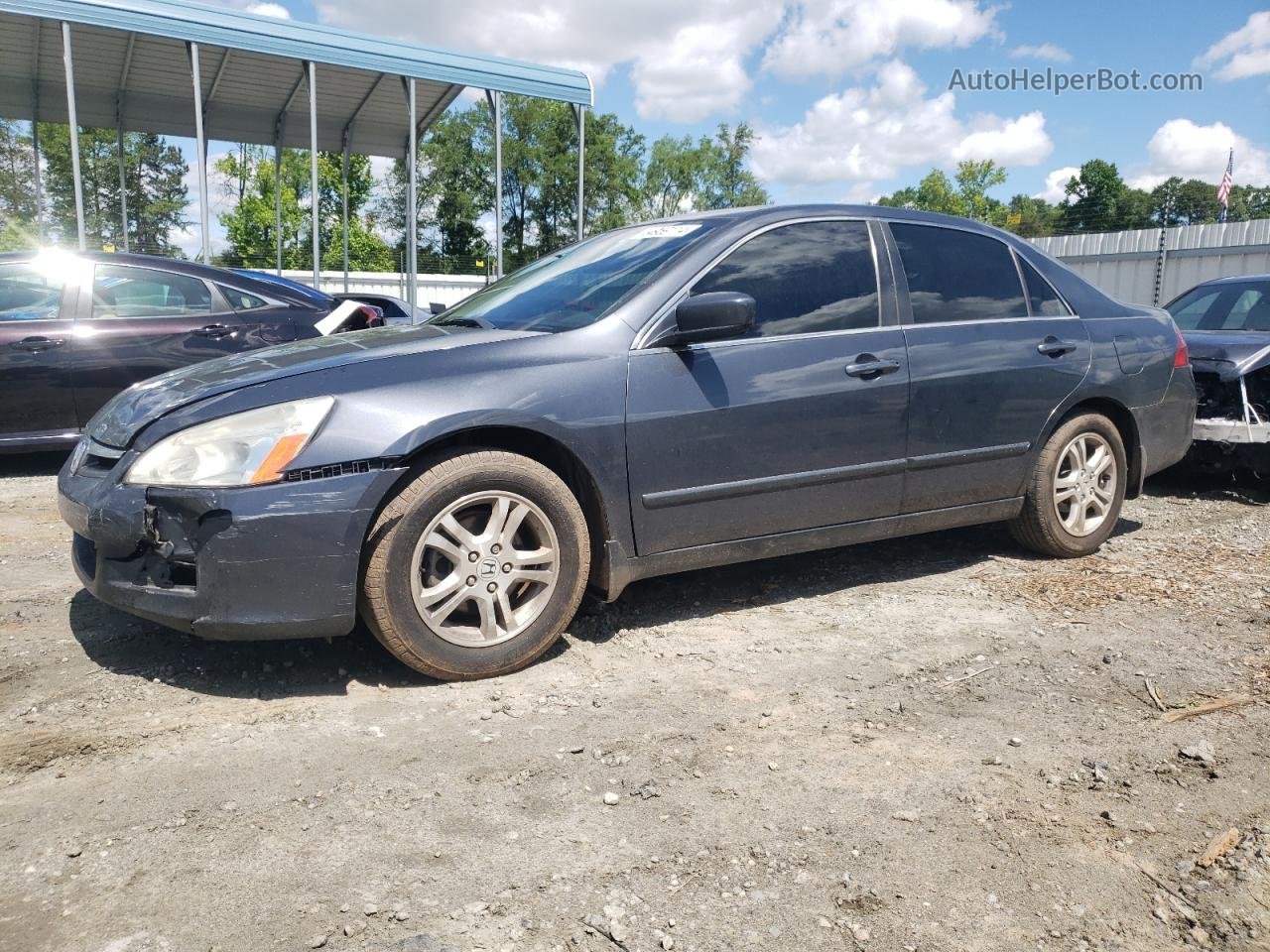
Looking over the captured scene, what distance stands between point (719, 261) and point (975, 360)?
1.27m

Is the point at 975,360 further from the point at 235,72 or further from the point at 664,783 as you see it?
the point at 235,72

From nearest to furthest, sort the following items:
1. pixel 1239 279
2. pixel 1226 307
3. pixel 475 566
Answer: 1. pixel 475 566
2. pixel 1226 307
3. pixel 1239 279

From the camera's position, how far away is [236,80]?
51.9 ft

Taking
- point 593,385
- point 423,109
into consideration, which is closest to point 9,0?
point 423,109

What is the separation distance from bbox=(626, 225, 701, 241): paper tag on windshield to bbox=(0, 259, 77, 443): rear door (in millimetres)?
4185

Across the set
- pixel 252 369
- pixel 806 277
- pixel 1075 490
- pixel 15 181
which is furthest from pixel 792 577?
pixel 15 181

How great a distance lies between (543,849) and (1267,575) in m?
3.94

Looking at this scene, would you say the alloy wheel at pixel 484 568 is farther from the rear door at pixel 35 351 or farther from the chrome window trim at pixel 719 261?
the rear door at pixel 35 351

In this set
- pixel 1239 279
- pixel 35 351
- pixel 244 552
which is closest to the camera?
pixel 244 552

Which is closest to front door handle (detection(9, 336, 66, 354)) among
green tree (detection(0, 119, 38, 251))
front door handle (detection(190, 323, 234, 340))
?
front door handle (detection(190, 323, 234, 340))

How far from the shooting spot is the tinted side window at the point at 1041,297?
451cm

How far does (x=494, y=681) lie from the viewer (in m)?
3.17

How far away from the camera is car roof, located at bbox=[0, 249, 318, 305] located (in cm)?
641

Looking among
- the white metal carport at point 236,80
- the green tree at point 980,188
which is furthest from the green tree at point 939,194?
the white metal carport at point 236,80
